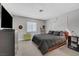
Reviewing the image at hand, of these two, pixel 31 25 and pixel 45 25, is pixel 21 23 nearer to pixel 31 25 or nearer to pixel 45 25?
pixel 31 25

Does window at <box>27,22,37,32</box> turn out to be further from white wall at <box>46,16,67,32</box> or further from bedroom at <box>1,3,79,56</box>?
white wall at <box>46,16,67,32</box>

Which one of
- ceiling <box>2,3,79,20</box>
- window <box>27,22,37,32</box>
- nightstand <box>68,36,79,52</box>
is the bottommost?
nightstand <box>68,36,79,52</box>

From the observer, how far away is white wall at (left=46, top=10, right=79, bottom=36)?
452 cm

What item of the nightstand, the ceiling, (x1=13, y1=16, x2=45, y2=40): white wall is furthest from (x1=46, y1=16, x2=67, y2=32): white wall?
the nightstand

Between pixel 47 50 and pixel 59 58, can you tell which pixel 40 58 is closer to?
pixel 59 58

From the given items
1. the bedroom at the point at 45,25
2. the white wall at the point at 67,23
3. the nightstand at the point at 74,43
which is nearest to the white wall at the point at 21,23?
the bedroom at the point at 45,25

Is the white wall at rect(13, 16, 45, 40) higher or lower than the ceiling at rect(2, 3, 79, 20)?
lower

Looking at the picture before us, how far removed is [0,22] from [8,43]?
1.16 metres

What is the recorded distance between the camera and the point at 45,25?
6914 mm

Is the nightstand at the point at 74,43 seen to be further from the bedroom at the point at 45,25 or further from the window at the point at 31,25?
the window at the point at 31,25

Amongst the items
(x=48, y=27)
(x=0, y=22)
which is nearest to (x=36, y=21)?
(x=48, y=27)

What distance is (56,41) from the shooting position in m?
4.08

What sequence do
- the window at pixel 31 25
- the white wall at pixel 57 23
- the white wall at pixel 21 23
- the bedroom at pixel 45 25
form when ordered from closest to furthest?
the bedroom at pixel 45 25, the white wall at pixel 57 23, the white wall at pixel 21 23, the window at pixel 31 25

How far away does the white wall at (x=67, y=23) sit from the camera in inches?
178
